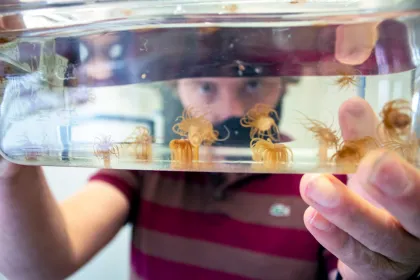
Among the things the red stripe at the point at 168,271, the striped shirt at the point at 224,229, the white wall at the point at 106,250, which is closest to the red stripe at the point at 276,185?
the striped shirt at the point at 224,229

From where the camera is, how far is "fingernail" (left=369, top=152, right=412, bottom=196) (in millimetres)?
169

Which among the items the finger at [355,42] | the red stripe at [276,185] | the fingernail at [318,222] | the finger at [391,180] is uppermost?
the finger at [355,42]

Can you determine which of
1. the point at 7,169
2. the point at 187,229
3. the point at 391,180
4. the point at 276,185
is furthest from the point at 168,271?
the point at 391,180

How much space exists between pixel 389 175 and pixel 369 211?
6 centimetres

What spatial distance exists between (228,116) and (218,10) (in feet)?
0.24

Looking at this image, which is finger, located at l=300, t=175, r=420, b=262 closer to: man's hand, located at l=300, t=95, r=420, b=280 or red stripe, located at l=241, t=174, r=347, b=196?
man's hand, located at l=300, t=95, r=420, b=280

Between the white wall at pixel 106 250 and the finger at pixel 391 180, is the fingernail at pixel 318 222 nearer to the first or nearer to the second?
the finger at pixel 391 180

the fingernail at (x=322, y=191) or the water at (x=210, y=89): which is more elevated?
the water at (x=210, y=89)

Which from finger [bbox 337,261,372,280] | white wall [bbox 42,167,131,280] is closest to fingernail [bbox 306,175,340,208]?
finger [bbox 337,261,372,280]

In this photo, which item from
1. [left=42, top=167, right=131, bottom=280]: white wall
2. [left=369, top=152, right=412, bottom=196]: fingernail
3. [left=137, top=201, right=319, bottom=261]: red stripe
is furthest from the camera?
[left=42, top=167, right=131, bottom=280]: white wall

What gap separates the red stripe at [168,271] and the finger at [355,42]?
0.35 metres

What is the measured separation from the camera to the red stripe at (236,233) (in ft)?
1.57

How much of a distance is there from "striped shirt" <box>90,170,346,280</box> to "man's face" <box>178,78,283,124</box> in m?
0.27

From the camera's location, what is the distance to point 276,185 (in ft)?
1.63
